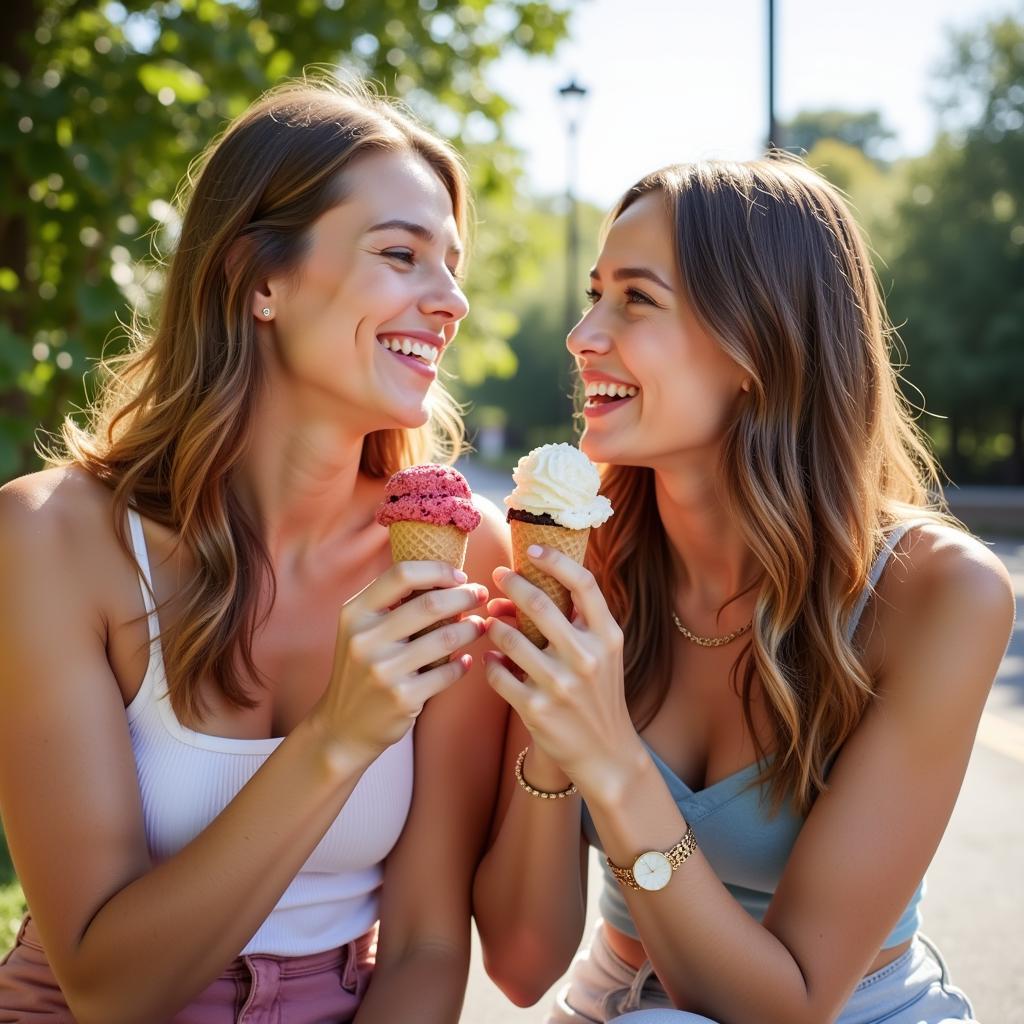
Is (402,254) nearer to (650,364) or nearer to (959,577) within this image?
(650,364)

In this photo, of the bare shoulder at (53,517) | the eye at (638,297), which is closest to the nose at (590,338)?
the eye at (638,297)

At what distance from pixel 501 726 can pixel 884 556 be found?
1187 mm

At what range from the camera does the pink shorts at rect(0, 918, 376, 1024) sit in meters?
2.78

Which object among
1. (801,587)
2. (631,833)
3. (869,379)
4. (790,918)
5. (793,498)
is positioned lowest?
(790,918)

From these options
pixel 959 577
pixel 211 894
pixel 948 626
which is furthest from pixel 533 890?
pixel 959 577

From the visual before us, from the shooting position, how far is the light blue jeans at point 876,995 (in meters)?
2.93

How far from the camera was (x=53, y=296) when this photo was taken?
20.8ft

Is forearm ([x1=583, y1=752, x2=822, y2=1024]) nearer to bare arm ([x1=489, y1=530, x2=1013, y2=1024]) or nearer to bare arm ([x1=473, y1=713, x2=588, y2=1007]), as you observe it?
bare arm ([x1=489, y1=530, x2=1013, y2=1024])

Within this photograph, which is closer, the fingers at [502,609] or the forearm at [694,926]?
the forearm at [694,926]

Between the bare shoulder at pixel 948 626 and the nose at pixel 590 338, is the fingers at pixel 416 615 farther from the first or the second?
the bare shoulder at pixel 948 626

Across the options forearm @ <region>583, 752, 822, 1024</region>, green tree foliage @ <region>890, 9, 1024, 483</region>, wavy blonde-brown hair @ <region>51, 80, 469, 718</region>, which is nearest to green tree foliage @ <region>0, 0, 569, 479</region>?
wavy blonde-brown hair @ <region>51, 80, 469, 718</region>

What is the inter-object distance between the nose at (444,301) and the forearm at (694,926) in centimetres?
137

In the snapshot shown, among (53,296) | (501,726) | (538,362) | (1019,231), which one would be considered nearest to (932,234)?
(1019,231)

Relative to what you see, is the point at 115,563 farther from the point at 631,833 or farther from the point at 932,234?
the point at 932,234
